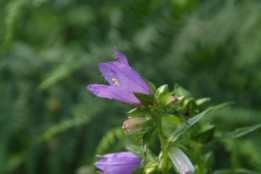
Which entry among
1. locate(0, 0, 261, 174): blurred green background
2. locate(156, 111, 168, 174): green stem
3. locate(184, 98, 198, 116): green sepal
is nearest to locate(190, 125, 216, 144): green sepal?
locate(184, 98, 198, 116): green sepal

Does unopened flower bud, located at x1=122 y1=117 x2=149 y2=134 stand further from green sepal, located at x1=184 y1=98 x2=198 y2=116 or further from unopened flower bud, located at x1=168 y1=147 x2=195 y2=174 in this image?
green sepal, located at x1=184 y1=98 x2=198 y2=116

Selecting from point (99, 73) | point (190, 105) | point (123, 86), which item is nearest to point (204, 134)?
point (190, 105)

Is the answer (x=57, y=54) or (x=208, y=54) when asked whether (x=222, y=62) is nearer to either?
(x=208, y=54)

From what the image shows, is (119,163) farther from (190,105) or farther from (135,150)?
(190,105)

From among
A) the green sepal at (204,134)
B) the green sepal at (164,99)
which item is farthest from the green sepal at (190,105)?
the green sepal at (164,99)

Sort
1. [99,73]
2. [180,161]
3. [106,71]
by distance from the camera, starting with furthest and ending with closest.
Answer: [99,73] → [106,71] → [180,161]

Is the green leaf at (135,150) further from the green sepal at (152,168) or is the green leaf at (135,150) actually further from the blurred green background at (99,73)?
the blurred green background at (99,73)
